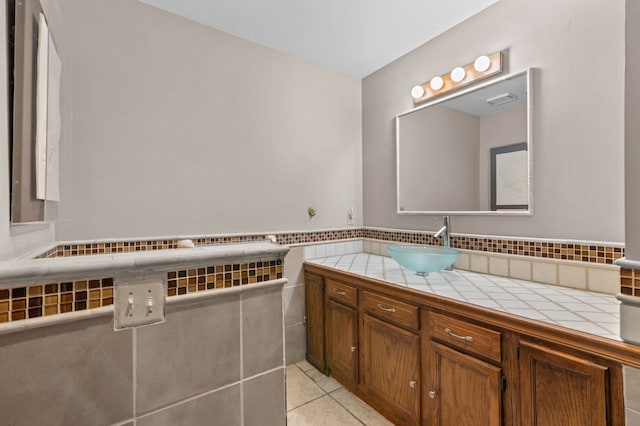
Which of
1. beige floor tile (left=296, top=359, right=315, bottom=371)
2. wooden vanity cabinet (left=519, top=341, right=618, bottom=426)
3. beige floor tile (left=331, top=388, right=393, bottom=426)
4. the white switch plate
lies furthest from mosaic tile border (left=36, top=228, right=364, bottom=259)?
wooden vanity cabinet (left=519, top=341, right=618, bottom=426)

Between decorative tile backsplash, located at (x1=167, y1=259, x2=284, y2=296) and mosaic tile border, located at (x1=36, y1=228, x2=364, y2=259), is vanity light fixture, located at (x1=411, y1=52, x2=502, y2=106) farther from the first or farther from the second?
decorative tile backsplash, located at (x1=167, y1=259, x2=284, y2=296)

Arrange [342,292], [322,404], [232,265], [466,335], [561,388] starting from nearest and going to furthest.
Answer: [232,265], [561,388], [466,335], [322,404], [342,292]

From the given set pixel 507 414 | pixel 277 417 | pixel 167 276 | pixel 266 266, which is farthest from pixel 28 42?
pixel 507 414

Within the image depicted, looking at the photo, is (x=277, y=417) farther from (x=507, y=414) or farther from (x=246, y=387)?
(x=507, y=414)

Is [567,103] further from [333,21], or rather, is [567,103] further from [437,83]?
[333,21]

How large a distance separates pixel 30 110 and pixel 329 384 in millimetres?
2157

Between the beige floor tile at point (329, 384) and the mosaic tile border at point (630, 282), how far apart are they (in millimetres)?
1704

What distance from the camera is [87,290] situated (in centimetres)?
63

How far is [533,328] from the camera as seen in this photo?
108cm

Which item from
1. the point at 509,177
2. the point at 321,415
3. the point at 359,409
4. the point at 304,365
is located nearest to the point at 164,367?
the point at 321,415

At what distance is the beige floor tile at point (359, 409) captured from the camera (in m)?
1.69

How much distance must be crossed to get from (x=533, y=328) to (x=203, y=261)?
3.94ft

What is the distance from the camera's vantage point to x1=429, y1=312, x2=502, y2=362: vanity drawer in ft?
3.94

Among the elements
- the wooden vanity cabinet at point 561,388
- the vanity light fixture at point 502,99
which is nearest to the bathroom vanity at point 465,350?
the wooden vanity cabinet at point 561,388
